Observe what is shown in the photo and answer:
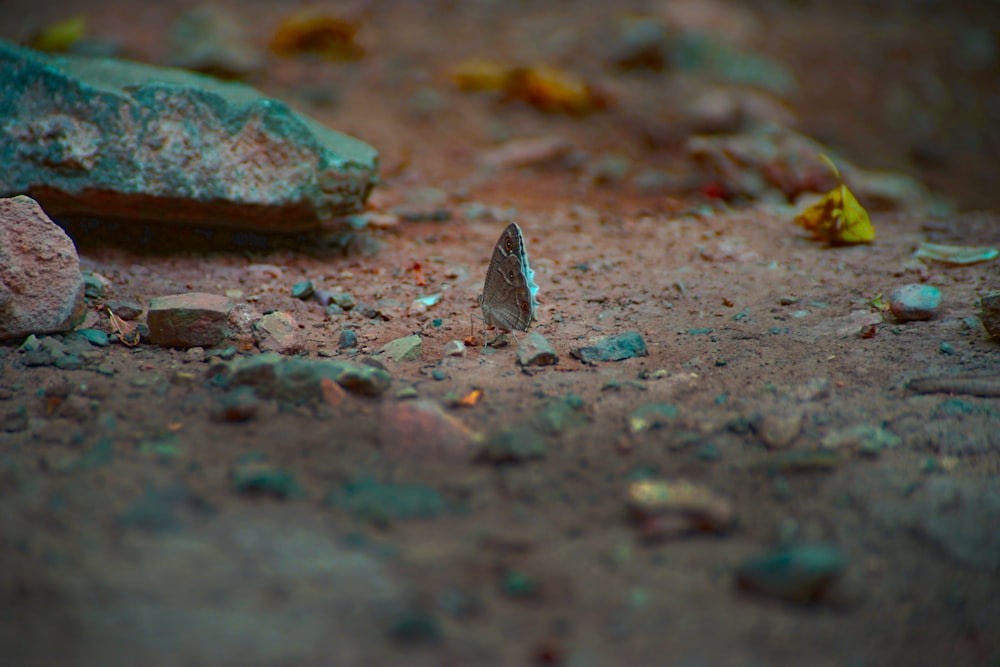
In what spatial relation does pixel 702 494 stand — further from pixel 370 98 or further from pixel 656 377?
pixel 370 98

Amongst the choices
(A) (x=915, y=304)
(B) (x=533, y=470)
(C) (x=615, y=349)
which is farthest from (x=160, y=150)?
(A) (x=915, y=304)

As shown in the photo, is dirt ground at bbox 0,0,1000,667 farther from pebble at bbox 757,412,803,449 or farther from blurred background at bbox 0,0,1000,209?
blurred background at bbox 0,0,1000,209

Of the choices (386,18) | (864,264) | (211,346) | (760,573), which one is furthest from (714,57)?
(760,573)

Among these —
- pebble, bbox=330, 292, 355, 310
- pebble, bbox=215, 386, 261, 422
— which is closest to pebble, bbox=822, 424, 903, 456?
pebble, bbox=215, 386, 261, 422

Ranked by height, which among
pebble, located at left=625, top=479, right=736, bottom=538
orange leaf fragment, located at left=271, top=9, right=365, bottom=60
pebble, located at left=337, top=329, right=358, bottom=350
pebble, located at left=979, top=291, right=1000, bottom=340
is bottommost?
Answer: pebble, located at left=337, top=329, right=358, bottom=350

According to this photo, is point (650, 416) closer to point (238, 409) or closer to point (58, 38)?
point (238, 409)
